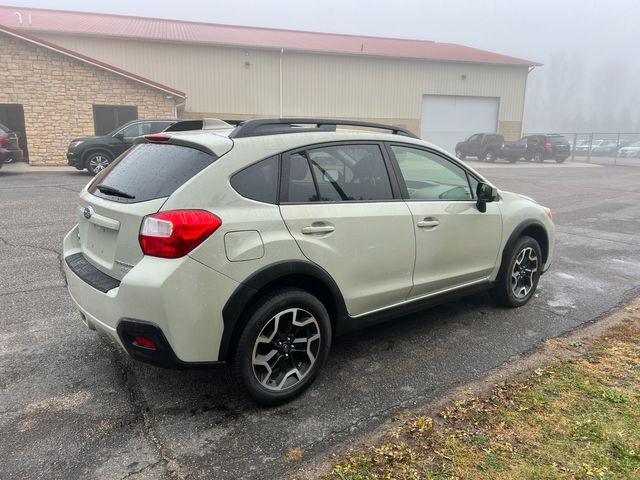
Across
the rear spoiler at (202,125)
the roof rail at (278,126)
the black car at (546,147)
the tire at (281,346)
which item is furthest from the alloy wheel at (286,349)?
the black car at (546,147)

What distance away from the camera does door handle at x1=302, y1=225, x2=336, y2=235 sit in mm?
3035

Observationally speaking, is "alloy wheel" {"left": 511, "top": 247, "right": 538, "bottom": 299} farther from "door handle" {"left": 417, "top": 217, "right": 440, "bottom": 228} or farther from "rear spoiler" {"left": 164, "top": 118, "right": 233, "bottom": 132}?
"rear spoiler" {"left": 164, "top": 118, "right": 233, "bottom": 132}

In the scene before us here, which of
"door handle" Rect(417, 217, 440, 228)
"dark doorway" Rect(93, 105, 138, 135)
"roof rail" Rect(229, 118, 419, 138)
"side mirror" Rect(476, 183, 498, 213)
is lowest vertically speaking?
"door handle" Rect(417, 217, 440, 228)

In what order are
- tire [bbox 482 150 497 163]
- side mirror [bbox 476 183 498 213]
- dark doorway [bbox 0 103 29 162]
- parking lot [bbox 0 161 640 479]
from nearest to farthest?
parking lot [bbox 0 161 640 479]
side mirror [bbox 476 183 498 213]
dark doorway [bbox 0 103 29 162]
tire [bbox 482 150 497 163]

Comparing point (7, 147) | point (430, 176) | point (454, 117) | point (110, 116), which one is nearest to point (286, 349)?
point (430, 176)

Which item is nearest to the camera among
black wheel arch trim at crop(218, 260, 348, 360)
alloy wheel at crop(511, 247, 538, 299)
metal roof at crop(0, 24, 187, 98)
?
black wheel arch trim at crop(218, 260, 348, 360)

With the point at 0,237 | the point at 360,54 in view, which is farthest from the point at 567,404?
the point at 360,54

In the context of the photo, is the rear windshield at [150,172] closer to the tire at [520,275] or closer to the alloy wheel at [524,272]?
the tire at [520,275]

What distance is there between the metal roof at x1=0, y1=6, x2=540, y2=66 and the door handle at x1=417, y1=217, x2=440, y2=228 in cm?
2447

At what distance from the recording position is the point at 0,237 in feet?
22.8

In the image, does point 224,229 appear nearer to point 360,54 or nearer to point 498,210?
point 498,210

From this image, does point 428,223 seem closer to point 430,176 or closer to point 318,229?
point 430,176

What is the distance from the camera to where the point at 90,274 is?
3.09 m

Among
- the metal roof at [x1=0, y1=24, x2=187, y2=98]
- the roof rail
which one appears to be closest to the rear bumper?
the roof rail
